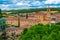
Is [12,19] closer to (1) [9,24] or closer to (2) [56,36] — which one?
(1) [9,24]

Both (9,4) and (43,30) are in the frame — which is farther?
(9,4)

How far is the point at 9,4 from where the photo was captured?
15633 millimetres

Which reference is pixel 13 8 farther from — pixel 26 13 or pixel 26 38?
pixel 26 38

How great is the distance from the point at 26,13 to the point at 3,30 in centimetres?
135

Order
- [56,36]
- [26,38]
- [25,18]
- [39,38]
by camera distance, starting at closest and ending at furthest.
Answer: [56,36] < [39,38] < [26,38] < [25,18]

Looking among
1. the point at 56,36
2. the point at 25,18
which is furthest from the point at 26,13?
the point at 56,36

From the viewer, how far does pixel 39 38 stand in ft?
34.9

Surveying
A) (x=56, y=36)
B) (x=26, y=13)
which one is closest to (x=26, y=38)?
(x=56, y=36)

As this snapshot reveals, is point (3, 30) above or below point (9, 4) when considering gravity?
below

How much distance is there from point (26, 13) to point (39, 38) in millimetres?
4936

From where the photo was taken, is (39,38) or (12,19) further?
(12,19)

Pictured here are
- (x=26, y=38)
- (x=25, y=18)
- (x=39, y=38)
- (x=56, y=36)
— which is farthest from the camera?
(x=25, y=18)

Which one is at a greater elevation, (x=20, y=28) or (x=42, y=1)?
(x=42, y=1)

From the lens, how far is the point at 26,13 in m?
15.5
